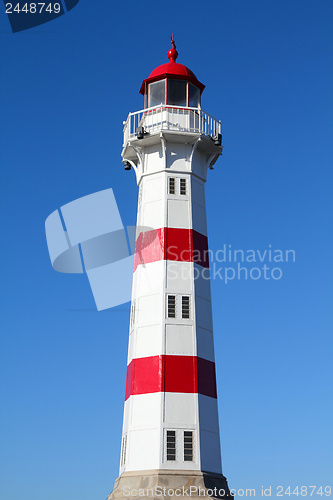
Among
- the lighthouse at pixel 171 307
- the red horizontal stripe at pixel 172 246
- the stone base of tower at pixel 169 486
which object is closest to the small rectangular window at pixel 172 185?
the lighthouse at pixel 171 307

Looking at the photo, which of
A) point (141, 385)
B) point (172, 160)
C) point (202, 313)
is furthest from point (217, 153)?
point (141, 385)

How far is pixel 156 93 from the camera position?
3228cm

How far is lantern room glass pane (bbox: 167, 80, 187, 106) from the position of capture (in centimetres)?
3200

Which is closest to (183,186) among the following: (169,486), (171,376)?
(171,376)

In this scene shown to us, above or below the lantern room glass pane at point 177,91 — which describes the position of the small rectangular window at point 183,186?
below

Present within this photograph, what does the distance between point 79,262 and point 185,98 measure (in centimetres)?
1020

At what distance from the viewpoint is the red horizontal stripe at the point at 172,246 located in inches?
1126

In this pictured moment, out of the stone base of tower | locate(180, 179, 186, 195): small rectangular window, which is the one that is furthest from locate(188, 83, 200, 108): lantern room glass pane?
the stone base of tower

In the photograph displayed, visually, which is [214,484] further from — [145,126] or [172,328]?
[145,126]

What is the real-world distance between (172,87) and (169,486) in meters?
19.5

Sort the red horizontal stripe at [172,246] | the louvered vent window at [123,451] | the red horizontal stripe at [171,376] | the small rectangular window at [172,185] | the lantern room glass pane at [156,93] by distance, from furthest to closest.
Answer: the lantern room glass pane at [156,93], the small rectangular window at [172,185], the red horizontal stripe at [172,246], the louvered vent window at [123,451], the red horizontal stripe at [171,376]

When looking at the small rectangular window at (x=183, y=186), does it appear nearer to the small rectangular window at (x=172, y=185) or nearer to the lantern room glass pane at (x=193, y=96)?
the small rectangular window at (x=172, y=185)

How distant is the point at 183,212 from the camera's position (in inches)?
1164

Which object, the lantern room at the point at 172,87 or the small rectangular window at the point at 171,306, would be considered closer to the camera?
the small rectangular window at the point at 171,306
